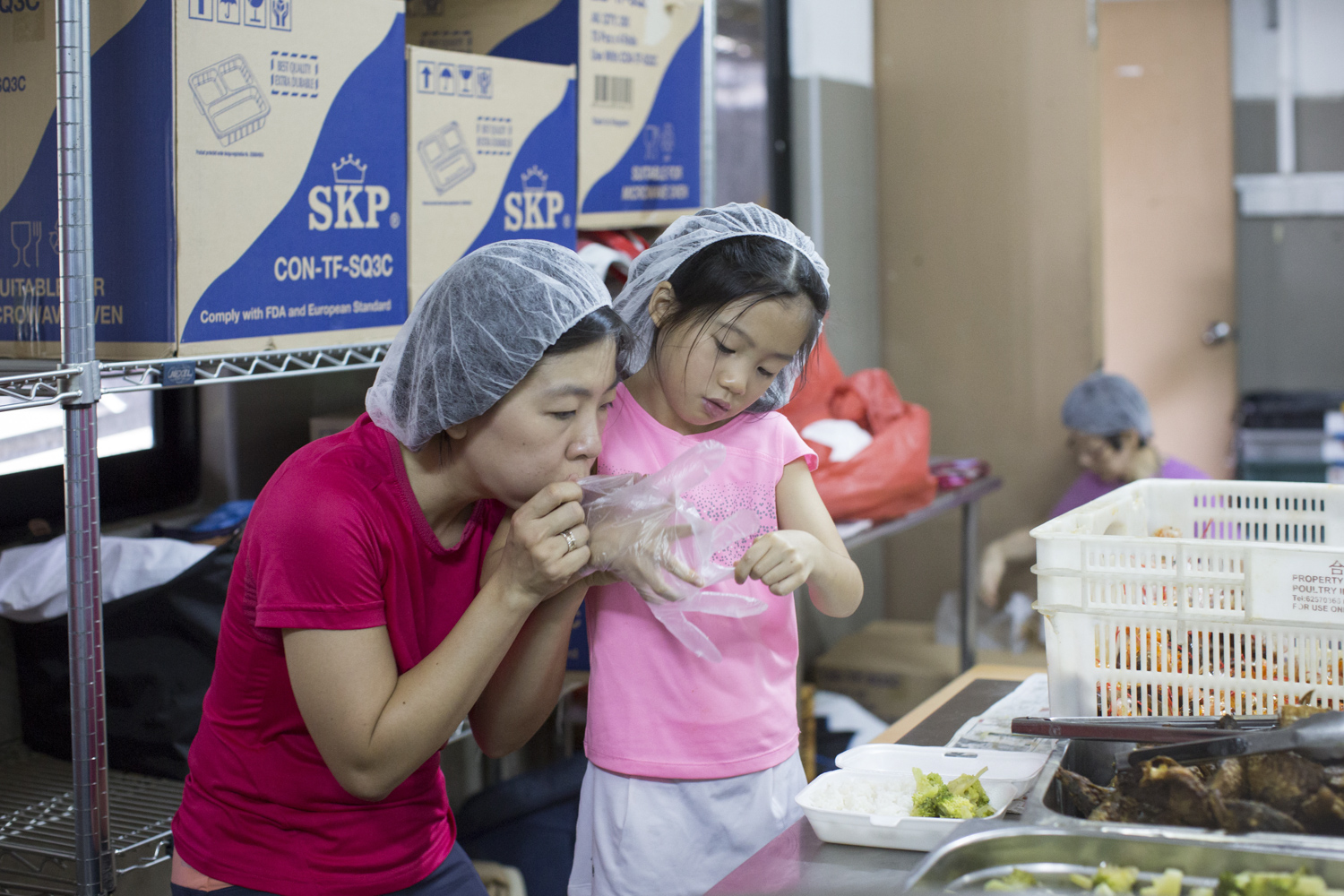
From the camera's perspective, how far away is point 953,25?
3.90 metres

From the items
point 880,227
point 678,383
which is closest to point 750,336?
point 678,383

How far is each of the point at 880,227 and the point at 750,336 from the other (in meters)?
2.87

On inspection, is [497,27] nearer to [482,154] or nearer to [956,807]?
[482,154]

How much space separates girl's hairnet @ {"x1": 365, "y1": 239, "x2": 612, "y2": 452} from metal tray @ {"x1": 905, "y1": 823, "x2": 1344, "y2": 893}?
0.64 metres

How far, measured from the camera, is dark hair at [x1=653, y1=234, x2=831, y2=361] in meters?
1.37

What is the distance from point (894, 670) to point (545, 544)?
2.40 meters

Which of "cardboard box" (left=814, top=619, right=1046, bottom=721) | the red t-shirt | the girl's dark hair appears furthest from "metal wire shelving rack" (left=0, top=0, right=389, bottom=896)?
"cardboard box" (left=814, top=619, right=1046, bottom=721)

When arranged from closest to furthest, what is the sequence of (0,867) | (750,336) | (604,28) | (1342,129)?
(750,336), (0,867), (604,28), (1342,129)

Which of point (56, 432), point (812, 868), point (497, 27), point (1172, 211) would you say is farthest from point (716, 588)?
point (1172, 211)

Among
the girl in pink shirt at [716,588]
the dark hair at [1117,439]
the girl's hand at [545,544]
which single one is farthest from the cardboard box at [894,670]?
the girl's hand at [545,544]

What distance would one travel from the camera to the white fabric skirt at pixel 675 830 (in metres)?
1.44

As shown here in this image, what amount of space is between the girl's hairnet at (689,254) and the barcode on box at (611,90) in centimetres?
92

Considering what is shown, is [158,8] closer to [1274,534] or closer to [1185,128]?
[1274,534]

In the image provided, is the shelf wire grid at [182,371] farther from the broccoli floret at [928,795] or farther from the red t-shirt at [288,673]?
the broccoli floret at [928,795]
